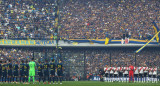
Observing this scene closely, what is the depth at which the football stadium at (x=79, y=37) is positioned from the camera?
159ft

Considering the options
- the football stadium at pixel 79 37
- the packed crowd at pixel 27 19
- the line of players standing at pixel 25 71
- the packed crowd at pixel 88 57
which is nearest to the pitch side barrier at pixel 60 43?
the football stadium at pixel 79 37

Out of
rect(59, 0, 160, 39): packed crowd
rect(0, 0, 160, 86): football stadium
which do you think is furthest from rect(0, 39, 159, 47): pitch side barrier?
rect(59, 0, 160, 39): packed crowd

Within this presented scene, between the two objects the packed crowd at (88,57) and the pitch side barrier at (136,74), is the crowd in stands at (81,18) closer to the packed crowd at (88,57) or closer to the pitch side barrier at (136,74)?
the packed crowd at (88,57)

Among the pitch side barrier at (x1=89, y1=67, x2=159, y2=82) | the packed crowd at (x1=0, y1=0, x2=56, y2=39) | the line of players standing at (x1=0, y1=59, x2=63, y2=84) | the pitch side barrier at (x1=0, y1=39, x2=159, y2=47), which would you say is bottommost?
the pitch side barrier at (x1=89, y1=67, x2=159, y2=82)

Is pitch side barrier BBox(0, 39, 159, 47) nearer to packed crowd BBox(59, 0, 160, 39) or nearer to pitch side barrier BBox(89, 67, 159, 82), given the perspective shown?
packed crowd BBox(59, 0, 160, 39)

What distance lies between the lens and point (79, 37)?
49.7m

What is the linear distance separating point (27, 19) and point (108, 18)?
10.8 m

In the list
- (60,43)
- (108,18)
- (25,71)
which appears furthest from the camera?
(108,18)

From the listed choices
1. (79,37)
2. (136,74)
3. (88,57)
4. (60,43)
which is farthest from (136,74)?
(60,43)

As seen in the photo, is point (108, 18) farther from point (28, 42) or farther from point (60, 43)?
point (28, 42)

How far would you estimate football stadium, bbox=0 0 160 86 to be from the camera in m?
48.5

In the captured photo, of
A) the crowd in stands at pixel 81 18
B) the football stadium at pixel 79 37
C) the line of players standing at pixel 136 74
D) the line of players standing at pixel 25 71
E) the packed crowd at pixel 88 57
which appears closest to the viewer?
the line of players standing at pixel 25 71

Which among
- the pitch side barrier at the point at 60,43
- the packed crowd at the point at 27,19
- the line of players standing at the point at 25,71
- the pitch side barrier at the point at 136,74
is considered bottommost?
the pitch side barrier at the point at 136,74

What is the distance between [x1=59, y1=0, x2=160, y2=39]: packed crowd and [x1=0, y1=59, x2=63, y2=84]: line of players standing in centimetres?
1480
